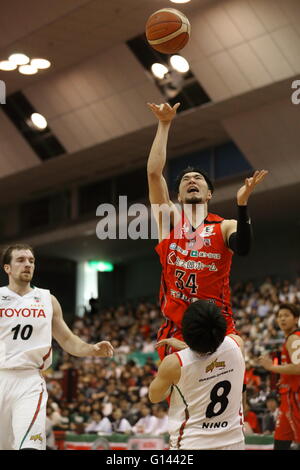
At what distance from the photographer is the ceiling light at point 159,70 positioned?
22264mm

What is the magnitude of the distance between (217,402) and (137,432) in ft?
37.1

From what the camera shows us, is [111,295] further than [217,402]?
Yes

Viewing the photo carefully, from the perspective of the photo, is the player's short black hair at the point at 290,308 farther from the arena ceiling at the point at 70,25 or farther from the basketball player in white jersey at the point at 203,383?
the arena ceiling at the point at 70,25

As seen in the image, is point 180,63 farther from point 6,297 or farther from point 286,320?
point 6,297

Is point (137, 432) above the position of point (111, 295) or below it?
below

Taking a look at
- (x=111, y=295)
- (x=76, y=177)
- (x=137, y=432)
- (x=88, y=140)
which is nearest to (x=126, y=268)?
(x=111, y=295)

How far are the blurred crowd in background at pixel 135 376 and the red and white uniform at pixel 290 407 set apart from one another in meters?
2.81

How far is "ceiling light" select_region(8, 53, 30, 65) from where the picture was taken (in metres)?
22.2

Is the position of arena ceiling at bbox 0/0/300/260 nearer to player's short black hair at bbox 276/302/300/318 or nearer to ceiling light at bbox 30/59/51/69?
ceiling light at bbox 30/59/51/69

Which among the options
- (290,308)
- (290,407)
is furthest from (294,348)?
(290,407)

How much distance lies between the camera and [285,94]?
20.1 m
